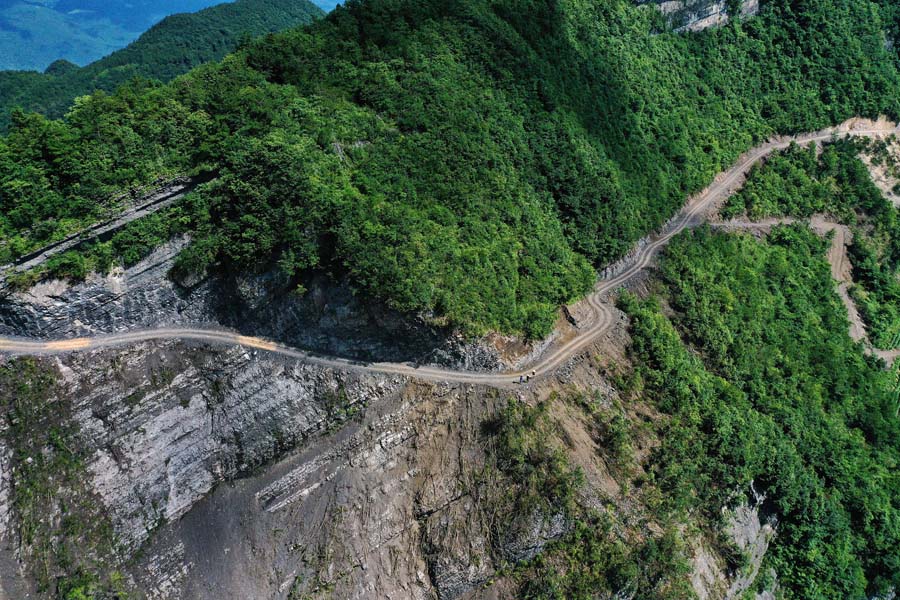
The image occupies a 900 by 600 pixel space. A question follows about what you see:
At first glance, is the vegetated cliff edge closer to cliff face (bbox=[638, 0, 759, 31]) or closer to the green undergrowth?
the green undergrowth

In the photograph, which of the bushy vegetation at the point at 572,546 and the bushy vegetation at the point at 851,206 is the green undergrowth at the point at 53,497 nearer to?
the bushy vegetation at the point at 572,546

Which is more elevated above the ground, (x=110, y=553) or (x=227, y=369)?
(x=227, y=369)

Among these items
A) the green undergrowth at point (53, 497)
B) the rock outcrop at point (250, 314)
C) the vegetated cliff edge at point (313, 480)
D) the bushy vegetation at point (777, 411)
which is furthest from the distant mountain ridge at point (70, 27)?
the bushy vegetation at point (777, 411)

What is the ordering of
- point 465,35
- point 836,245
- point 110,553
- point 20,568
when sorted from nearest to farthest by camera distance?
point 20,568 < point 110,553 < point 465,35 < point 836,245

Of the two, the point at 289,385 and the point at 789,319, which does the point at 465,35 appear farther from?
the point at 789,319

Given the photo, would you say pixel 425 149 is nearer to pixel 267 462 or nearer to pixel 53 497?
pixel 267 462

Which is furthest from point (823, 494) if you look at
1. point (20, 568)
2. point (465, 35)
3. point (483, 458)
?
point (20, 568)
